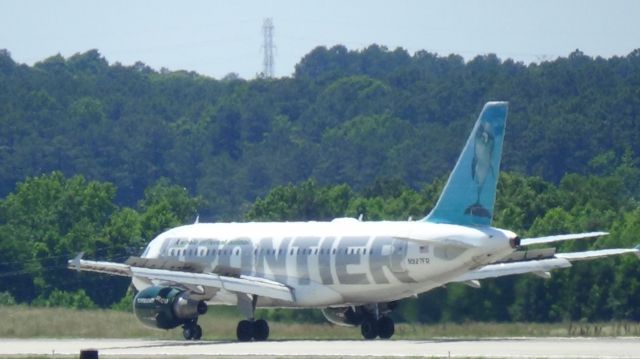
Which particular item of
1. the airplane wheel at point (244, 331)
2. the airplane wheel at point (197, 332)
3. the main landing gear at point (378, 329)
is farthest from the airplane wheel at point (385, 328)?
the airplane wheel at point (197, 332)

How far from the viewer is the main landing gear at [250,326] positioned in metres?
59.9

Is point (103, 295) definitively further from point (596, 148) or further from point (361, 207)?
point (596, 148)

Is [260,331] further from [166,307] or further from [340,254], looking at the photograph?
[340,254]

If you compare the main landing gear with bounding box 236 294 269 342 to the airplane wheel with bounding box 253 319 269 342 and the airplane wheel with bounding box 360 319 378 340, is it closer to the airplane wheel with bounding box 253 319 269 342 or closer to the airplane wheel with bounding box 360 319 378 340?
the airplane wheel with bounding box 253 319 269 342

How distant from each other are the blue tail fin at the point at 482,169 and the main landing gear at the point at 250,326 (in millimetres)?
→ 7577

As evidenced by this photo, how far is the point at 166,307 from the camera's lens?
59938mm

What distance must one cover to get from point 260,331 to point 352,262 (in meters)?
3.57

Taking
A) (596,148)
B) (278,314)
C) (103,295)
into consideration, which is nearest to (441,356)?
(278,314)

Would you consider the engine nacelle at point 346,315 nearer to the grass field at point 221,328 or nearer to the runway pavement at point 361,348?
the grass field at point 221,328

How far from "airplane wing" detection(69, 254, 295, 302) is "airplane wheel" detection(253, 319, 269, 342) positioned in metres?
0.87

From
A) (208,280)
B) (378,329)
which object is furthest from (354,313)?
(208,280)

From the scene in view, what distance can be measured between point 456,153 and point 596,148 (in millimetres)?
12658

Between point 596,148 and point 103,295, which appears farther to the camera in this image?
point 596,148

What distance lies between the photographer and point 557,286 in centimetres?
6988
